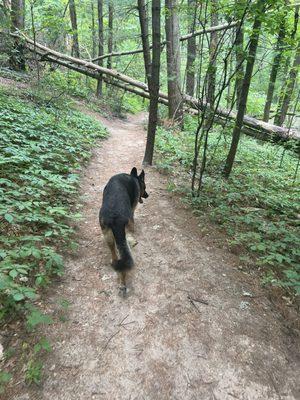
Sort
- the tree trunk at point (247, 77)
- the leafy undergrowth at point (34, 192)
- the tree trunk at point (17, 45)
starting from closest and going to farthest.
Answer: the leafy undergrowth at point (34, 192), the tree trunk at point (247, 77), the tree trunk at point (17, 45)

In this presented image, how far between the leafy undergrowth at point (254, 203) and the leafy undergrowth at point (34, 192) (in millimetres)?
2914

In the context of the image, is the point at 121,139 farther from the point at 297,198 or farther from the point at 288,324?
the point at 288,324

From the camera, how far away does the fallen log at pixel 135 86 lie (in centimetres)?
1177

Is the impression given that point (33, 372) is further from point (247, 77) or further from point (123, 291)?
point (247, 77)

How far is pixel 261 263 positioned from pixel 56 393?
11.6ft

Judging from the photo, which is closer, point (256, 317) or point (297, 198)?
point (256, 317)

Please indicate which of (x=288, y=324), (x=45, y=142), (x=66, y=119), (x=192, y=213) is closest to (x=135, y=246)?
(x=192, y=213)

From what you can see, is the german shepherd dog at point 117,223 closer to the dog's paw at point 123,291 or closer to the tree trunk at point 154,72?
the dog's paw at point 123,291

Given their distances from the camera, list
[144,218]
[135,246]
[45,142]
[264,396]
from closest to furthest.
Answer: [264,396], [135,246], [144,218], [45,142]

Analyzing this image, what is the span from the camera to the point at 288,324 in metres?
3.80

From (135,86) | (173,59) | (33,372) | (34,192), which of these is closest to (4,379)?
(33,372)

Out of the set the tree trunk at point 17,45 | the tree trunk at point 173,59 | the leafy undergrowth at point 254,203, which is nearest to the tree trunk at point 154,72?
the leafy undergrowth at point 254,203

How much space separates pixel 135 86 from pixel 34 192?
40.7ft

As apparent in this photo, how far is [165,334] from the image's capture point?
353cm
